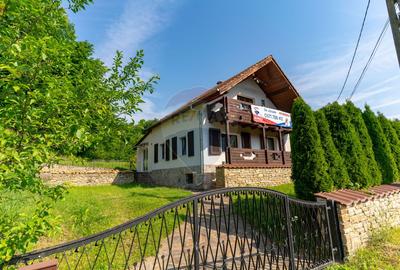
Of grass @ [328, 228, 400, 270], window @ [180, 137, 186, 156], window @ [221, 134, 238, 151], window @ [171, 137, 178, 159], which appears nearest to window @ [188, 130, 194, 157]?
window @ [180, 137, 186, 156]

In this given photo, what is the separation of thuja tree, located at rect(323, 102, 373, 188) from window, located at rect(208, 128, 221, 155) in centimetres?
718

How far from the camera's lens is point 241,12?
898cm

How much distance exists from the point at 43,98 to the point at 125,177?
59.5 feet

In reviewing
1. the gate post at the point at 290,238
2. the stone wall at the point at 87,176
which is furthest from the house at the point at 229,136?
the gate post at the point at 290,238

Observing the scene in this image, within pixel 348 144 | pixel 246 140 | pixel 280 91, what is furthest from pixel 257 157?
pixel 348 144

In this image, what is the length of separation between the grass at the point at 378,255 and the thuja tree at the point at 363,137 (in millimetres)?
2092

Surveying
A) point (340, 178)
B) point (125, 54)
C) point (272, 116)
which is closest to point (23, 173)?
point (125, 54)

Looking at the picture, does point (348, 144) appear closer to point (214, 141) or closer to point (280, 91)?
point (214, 141)

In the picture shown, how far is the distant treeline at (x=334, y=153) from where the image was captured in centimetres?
624

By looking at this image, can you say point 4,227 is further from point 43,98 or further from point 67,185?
point 43,98

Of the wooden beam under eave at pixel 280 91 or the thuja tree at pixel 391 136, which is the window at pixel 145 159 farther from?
the thuja tree at pixel 391 136

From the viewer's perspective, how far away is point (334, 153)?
21.7 ft

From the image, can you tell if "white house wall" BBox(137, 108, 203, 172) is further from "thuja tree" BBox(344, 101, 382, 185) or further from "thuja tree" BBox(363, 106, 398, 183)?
"thuja tree" BBox(363, 106, 398, 183)

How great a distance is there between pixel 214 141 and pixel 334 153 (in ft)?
25.5
